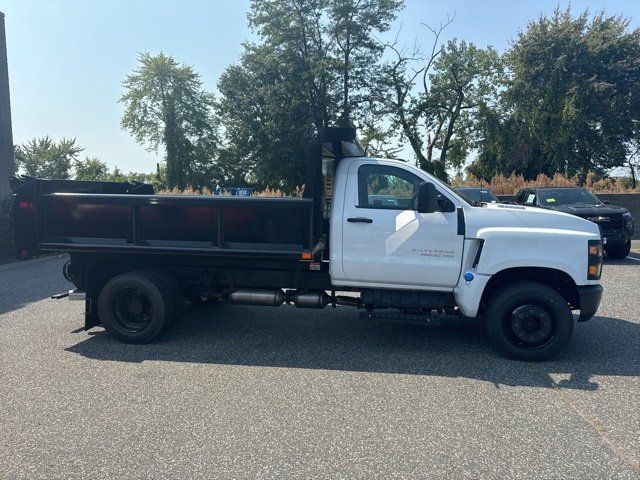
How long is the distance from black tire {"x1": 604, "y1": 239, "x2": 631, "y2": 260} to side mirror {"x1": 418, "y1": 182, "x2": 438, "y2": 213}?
358 inches

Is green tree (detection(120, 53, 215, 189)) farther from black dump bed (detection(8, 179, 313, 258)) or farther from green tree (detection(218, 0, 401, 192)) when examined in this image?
black dump bed (detection(8, 179, 313, 258))

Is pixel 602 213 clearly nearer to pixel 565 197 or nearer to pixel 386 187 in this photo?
pixel 565 197

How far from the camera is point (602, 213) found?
40.0 ft

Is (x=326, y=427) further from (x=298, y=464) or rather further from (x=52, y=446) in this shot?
(x=52, y=446)

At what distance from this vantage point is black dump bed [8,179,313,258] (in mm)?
5730

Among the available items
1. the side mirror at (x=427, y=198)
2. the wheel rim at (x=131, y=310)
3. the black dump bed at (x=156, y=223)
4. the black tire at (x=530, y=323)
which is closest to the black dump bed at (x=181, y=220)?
the black dump bed at (x=156, y=223)

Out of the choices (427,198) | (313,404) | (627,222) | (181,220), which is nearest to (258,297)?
(181,220)

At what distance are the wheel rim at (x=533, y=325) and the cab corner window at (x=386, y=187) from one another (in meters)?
1.65

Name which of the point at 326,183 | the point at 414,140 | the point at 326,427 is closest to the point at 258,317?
the point at 326,183

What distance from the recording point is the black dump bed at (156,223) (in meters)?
5.73

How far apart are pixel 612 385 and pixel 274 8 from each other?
122ft

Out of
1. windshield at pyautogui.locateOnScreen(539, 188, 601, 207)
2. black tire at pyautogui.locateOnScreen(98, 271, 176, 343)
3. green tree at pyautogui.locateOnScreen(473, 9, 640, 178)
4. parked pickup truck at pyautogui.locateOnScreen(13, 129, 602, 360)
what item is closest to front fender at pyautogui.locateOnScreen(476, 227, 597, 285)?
parked pickup truck at pyautogui.locateOnScreen(13, 129, 602, 360)

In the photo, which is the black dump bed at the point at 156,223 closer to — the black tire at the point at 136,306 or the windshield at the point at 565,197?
the black tire at the point at 136,306

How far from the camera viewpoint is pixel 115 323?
607cm
